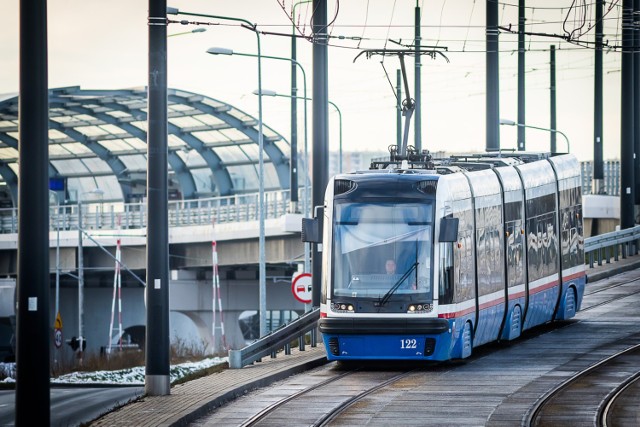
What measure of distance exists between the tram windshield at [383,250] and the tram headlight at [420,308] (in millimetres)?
123

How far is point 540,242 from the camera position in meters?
28.7

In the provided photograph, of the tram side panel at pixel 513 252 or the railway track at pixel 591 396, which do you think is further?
the tram side panel at pixel 513 252

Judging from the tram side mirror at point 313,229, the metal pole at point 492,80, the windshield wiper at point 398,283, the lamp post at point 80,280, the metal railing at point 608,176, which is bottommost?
the lamp post at point 80,280

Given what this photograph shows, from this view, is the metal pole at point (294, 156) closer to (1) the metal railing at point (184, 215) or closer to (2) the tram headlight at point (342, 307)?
(1) the metal railing at point (184, 215)

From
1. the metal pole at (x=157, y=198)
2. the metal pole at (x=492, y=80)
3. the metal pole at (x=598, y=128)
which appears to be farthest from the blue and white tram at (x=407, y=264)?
the metal pole at (x=598, y=128)

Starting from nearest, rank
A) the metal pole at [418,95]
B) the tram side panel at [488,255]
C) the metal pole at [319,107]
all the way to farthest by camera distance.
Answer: the tram side panel at [488,255] < the metal pole at [319,107] < the metal pole at [418,95]

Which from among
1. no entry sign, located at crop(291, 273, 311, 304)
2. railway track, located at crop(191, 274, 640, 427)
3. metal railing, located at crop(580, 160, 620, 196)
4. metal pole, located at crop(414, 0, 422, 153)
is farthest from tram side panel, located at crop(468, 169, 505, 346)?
Result: metal railing, located at crop(580, 160, 620, 196)

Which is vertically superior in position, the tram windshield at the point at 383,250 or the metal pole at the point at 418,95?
the metal pole at the point at 418,95

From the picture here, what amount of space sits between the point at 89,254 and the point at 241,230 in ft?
37.7

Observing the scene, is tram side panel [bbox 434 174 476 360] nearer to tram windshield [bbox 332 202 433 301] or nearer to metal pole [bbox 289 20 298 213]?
tram windshield [bbox 332 202 433 301]

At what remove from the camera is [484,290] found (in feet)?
84.4

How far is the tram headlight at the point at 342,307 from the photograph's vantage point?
2370 centimetres

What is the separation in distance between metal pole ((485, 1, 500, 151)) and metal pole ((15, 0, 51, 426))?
2214cm

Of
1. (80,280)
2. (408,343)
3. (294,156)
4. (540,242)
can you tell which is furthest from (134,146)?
(408,343)
